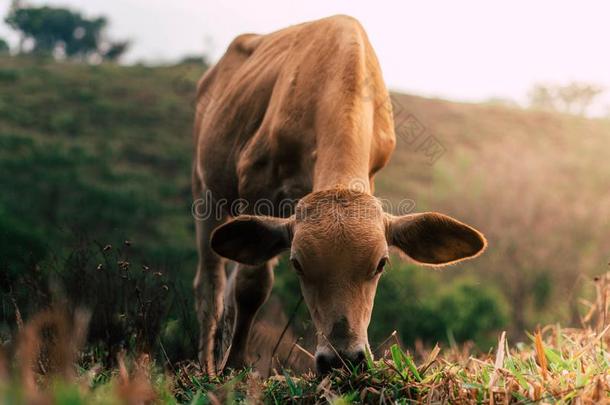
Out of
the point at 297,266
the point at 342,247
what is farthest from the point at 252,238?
the point at 342,247

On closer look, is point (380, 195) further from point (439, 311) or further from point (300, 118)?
point (300, 118)

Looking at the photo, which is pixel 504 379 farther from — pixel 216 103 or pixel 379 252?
pixel 216 103

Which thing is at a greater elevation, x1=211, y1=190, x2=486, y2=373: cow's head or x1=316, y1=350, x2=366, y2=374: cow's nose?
x1=211, y1=190, x2=486, y2=373: cow's head

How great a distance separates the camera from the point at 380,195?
36188 millimetres

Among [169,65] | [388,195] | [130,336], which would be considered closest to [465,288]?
[388,195]

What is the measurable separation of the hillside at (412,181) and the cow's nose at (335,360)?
14.3 metres

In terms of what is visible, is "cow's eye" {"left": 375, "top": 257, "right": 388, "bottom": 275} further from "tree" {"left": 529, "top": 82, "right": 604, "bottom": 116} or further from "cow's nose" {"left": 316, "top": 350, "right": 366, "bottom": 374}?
"tree" {"left": 529, "top": 82, "right": 604, "bottom": 116}

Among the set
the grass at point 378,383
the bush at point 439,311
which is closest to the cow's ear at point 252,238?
the grass at point 378,383

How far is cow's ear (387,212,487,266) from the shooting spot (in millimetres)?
4598

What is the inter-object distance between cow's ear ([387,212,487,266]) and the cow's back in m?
0.54

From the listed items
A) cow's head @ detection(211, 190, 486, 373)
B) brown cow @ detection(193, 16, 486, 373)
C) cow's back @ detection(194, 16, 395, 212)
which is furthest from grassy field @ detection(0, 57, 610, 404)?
cow's back @ detection(194, 16, 395, 212)

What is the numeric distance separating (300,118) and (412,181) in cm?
3648

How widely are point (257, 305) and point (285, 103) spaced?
1632mm

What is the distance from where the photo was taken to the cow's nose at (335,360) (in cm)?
367
